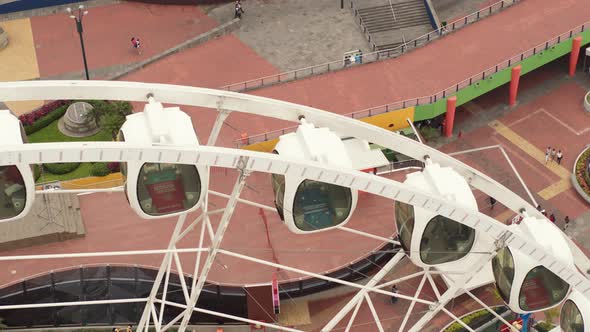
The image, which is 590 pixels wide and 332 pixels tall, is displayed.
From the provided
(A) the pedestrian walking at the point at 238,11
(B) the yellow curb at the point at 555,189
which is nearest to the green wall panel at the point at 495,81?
(B) the yellow curb at the point at 555,189

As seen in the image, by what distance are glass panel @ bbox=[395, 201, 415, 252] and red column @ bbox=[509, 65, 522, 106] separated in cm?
3292

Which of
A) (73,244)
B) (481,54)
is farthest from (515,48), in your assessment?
(73,244)

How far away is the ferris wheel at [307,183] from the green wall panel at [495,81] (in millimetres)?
27224

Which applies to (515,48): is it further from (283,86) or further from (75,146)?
(75,146)

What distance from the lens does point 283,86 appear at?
233 feet

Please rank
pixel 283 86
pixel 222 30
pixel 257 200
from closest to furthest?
pixel 257 200, pixel 283 86, pixel 222 30

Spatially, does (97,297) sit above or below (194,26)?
below

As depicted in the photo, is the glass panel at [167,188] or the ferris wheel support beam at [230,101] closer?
the ferris wheel support beam at [230,101]

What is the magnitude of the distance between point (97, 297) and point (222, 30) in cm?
2741

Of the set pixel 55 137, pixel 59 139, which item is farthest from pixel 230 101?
pixel 55 137

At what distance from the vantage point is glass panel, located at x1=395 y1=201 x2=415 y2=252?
132 ft

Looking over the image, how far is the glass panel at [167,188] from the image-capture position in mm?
38062

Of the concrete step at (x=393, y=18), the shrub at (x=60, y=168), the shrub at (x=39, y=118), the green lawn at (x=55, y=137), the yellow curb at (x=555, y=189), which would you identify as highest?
the concrete step at (x=393, y=18)

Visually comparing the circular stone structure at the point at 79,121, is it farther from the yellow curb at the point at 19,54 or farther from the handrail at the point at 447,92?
the handrail at the point at 447,92
